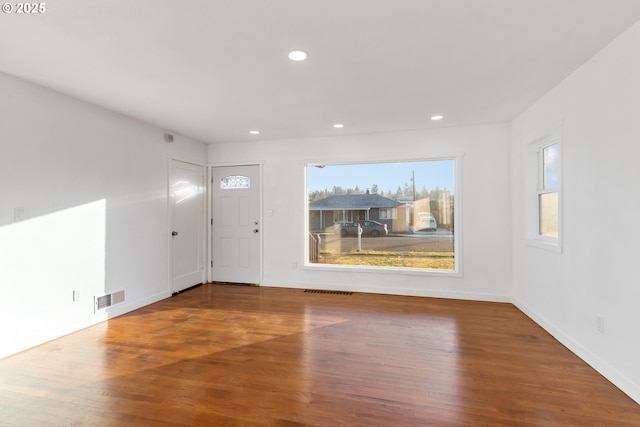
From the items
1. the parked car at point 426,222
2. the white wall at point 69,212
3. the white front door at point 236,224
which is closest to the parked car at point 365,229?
the parked car at point 426,222

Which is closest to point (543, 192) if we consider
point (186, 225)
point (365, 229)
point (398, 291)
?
point (398, 291)

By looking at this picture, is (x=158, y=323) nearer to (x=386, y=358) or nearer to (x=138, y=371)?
(x=138, y=371)

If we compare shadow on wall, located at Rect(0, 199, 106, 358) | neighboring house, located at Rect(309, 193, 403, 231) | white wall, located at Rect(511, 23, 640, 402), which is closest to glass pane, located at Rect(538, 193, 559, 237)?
white wall, located at Rect(511, 23, 640, 402)

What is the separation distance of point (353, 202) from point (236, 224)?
2097 millimetres

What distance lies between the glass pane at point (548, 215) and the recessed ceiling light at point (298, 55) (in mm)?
3019

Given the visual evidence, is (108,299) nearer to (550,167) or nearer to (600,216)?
(600,216)

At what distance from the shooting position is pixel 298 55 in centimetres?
245

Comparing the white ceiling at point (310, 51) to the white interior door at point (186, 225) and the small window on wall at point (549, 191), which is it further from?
the white interior door at point (186, 225)

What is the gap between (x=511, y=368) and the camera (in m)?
2.52

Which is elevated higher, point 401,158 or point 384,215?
point 401,158

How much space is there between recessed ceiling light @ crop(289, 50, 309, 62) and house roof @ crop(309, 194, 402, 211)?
296 cm

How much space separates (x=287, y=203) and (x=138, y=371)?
3247 mm

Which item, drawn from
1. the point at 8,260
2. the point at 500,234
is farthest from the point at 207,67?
the point at 500,234

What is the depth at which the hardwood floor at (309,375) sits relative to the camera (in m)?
1.95
